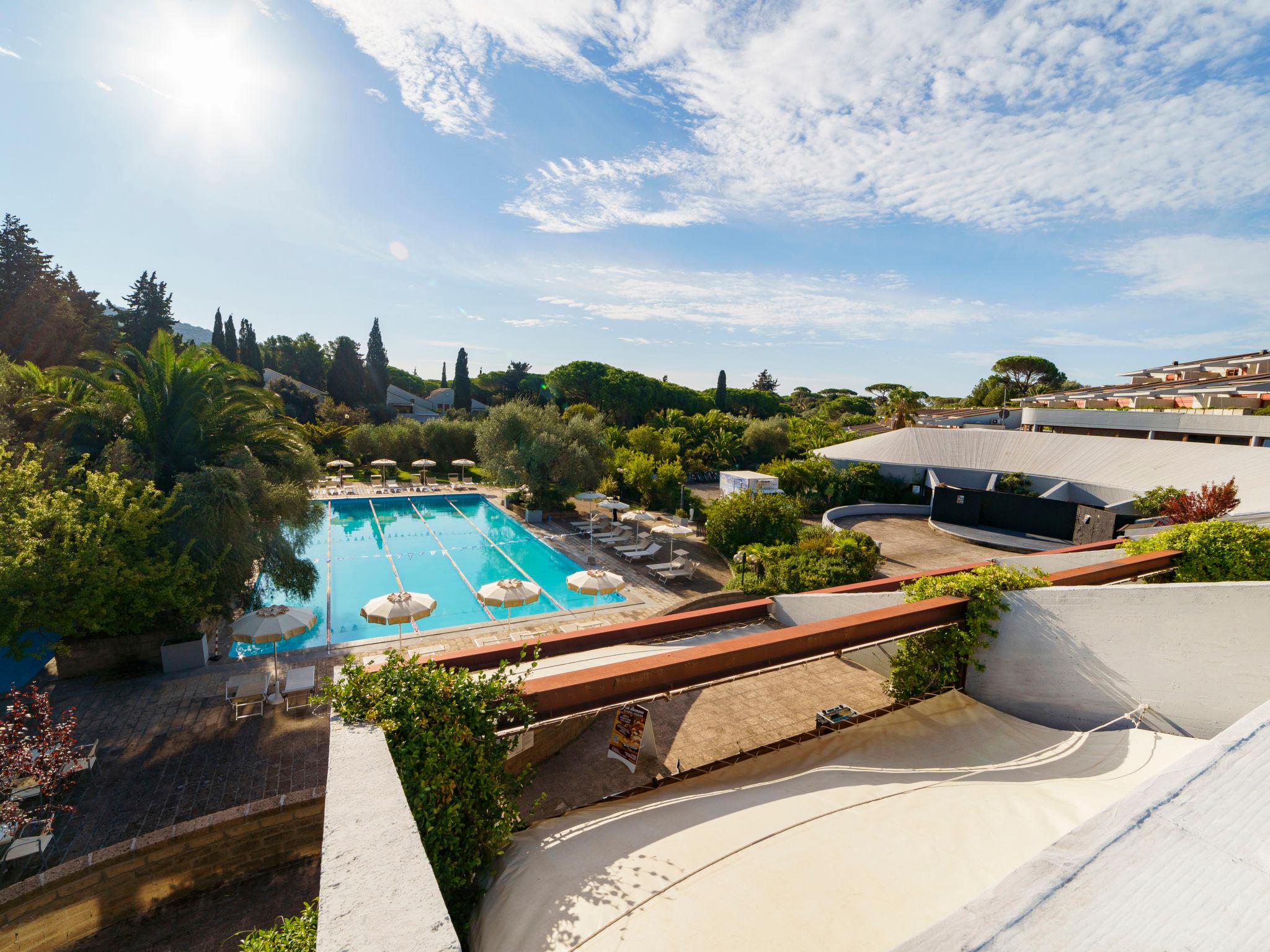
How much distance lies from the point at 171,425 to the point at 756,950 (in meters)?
14.7

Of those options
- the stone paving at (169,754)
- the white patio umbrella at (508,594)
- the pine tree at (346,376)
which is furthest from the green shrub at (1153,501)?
the pine tree at (346,376)

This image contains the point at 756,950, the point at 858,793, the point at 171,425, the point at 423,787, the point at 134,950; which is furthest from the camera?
the point at 171,425

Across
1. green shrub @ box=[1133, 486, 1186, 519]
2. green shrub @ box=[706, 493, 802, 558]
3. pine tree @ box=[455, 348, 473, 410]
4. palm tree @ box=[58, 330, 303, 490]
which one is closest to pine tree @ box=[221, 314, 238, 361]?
pine tree @ box=[455, 348, 473, 410]

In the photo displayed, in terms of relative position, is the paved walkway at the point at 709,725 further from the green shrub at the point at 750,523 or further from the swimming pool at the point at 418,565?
the green shrub at the point at 750,523

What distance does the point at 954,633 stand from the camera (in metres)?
6.58

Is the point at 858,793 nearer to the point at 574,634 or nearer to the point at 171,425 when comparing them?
the point at 574,634

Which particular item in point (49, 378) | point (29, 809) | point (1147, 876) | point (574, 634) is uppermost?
point (49, 378)

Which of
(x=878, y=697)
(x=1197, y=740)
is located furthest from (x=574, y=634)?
(x=1197, y=740)

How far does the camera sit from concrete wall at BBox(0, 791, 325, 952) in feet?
19.1

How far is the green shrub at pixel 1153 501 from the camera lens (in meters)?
20.2

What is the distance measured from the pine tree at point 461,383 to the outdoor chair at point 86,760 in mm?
46550

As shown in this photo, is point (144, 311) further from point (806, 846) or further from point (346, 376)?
point (806, 846)

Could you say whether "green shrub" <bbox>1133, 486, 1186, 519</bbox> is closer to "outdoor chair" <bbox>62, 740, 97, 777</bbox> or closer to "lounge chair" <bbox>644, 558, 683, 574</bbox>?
"lounge chair" <bbox>644, 558, 683, 574</bbox>

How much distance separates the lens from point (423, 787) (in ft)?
11.3
